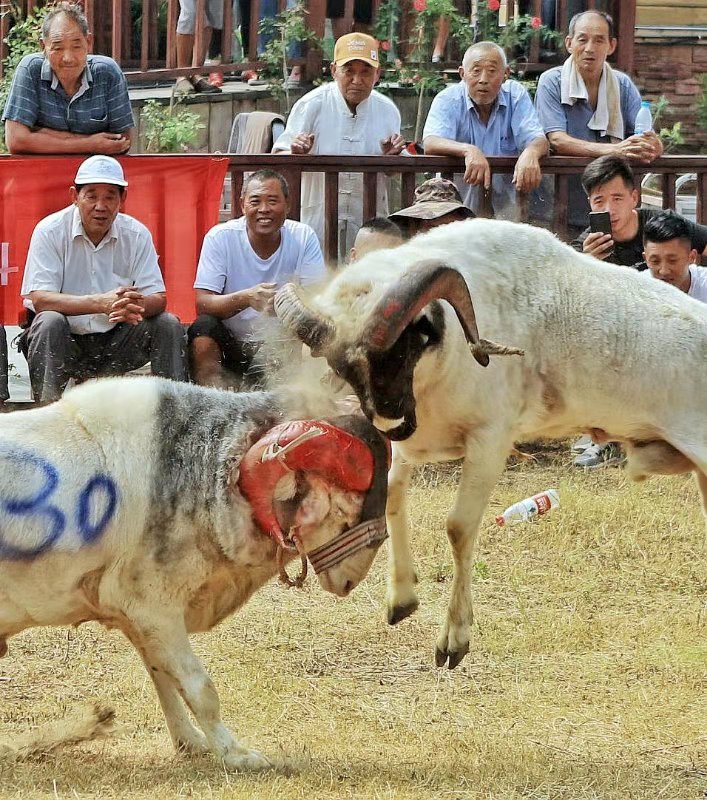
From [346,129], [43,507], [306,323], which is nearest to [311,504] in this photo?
[306,323]

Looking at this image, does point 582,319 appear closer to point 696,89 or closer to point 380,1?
point 380,1

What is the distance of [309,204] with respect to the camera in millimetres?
10969

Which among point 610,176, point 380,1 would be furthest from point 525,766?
point 380,1

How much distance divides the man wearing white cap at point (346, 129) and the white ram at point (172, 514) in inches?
211

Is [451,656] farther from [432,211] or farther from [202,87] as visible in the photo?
[202,87]

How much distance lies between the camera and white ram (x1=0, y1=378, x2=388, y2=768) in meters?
5.36

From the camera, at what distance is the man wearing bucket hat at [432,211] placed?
9008 millimetres

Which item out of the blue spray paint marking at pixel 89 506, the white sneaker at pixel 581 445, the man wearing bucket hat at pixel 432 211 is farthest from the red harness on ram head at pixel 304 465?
the white sneaker at pixel 581 445

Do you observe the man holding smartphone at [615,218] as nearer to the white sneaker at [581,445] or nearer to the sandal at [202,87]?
the white sneaker at [581,445]

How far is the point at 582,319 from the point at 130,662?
2815 mm

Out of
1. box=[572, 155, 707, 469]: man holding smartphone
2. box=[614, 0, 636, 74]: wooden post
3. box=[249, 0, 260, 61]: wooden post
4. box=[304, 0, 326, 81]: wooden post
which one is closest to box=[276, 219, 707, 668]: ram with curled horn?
box=[572, 155, 707, 469]: man holding smartphone

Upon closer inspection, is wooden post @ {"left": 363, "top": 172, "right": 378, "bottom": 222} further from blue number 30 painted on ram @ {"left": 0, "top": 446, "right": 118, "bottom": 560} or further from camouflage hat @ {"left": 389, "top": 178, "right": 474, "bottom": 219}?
blue number 30 painted on ram @ {"left": 0, "top": 446, "right": 118, "bottom": 560}

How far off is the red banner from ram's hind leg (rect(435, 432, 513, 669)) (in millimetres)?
4071

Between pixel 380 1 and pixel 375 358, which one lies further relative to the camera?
pixel 380 1
